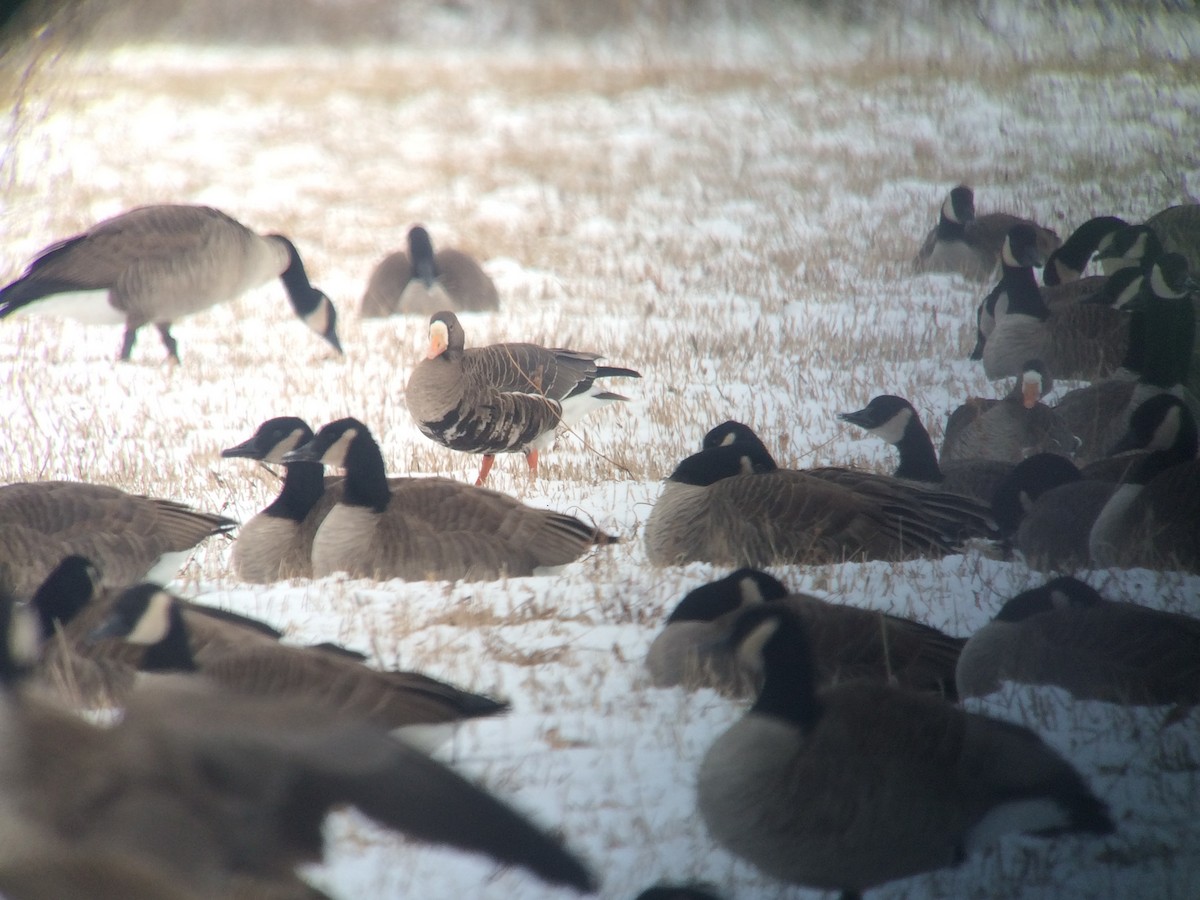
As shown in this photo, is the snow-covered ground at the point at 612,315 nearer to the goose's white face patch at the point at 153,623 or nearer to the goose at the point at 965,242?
the goose at the point at 965,242

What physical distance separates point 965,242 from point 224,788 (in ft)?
31.9

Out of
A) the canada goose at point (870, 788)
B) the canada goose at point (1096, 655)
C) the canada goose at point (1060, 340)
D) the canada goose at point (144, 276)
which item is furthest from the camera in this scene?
the canada goose at point (144, 276)

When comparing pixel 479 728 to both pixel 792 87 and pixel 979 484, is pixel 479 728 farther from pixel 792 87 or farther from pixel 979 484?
pixel 792 87

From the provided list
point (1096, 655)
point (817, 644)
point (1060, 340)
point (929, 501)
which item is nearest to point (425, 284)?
point (1060, 340)

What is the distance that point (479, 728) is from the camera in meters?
3.30

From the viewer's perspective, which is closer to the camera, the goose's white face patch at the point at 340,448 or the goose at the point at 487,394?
the goose's white face patch at the point at 340,448

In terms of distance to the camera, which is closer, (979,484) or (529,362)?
(979,484)

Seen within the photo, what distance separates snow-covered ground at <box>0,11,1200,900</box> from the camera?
2.93 meters

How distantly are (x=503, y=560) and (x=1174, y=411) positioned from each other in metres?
3.03

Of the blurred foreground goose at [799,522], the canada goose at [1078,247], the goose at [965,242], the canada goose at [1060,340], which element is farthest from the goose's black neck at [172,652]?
the goose at [965,242]

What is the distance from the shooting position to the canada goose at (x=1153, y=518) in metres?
4.23

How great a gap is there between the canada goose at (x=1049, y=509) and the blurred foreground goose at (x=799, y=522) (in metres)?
0.23

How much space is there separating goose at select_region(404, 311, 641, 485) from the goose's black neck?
2729 millimetres

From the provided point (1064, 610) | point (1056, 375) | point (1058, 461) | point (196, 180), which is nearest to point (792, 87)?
point (196, 180)
